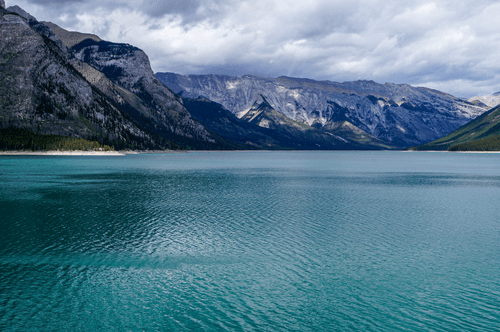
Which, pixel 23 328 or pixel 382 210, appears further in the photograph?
pixel 382 210

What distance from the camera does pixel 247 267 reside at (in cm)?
3406

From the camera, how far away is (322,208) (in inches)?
2603

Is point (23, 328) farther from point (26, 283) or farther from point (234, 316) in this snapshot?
point (234, 316)

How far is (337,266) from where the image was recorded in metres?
34.5

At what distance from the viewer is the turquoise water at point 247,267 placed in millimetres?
24062

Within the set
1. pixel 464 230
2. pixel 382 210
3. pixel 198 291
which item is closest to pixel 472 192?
pixel 382 210

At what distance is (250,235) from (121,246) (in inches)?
611

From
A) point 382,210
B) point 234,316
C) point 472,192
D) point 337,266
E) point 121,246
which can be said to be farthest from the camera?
point 472,192

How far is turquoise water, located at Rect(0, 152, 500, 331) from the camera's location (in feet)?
78.9

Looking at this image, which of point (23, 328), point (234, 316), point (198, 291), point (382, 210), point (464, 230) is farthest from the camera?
point (382, 210)

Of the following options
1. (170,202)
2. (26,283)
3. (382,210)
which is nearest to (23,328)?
(26,283)

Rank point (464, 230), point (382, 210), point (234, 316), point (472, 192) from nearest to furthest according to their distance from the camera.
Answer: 1. point (234, 316)
2. point (464, 230)
3. point (382, 210)
4. point (472, 192)

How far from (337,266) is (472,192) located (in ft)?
240

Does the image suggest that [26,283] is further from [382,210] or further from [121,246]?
[382,210]
